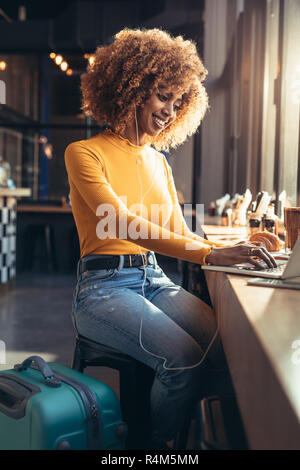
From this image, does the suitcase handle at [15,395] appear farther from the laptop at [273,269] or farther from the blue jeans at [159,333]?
the laptop at [273,269]

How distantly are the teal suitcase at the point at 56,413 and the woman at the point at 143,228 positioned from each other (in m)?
0.16

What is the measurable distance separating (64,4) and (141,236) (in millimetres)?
9144

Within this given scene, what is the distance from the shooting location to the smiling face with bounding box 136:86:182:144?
1873mm

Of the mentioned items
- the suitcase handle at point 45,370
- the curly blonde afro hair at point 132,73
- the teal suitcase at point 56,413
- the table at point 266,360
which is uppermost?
the curly blonde afro hair at point 132,73

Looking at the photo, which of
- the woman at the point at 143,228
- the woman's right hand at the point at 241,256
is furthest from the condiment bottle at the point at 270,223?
the woman's right hand at the point at 241,256

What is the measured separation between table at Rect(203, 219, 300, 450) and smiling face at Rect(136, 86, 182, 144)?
0.81 meters

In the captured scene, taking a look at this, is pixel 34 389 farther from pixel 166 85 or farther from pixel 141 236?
pixel 166 85

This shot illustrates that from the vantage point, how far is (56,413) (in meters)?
1.22

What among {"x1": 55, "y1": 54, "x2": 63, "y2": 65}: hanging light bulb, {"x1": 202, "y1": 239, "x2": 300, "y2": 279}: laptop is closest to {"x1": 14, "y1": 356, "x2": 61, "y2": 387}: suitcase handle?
{"x1": 202, "y1": 239, "x2": 300, "y2": 279}: laptop

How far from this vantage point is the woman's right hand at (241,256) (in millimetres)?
1492

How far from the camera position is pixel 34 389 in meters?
1.29

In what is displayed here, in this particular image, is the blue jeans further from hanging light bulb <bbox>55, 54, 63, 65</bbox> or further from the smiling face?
hanging light bulb <bbox>55, 54, 63, 65</bbox>
